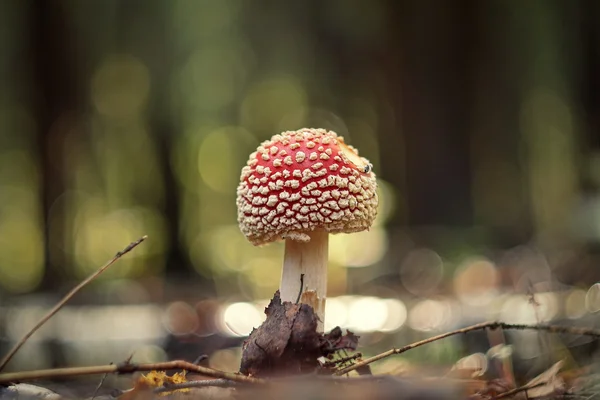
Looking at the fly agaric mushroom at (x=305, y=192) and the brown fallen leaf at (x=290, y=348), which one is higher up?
the fly agaric mushroom at (x=305, y=192)

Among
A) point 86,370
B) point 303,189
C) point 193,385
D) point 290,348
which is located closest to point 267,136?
point 303,189

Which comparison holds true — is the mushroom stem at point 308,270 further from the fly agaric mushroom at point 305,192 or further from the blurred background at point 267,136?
the blurred background at point 267,136

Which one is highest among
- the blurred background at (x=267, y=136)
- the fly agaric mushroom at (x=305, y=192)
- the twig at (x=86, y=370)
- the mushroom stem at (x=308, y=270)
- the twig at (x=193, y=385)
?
the blurred background at (x=267, y=136)

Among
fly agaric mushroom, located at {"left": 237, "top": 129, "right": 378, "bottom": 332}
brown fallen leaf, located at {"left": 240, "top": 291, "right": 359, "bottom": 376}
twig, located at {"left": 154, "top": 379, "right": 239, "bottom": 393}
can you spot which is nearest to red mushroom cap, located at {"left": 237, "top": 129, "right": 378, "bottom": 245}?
fly agaric mushroom, located at {"left": 237, "top": 129, "right": 378, "bottom": 332}

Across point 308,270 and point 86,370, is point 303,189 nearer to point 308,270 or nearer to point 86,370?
point 308,270

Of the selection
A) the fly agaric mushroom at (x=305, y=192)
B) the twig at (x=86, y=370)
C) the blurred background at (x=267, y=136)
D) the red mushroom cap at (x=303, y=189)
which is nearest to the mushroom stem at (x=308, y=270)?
the fly agaric mushroom at (x=305, y=192)

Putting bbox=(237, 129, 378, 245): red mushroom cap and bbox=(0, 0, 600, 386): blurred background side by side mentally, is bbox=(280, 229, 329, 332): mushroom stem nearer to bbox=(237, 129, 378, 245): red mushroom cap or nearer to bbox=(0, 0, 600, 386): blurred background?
bbox=(237, 129, 378, 245): red mushroom cap
